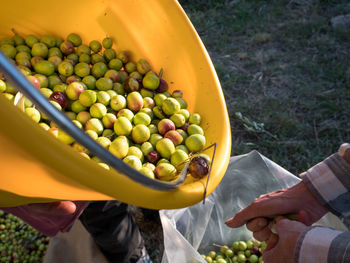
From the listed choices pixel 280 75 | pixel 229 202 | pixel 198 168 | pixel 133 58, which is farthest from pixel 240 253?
pixel 280 75

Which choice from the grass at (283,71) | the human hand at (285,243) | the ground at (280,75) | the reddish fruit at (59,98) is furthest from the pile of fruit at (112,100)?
the grass at (283,71)

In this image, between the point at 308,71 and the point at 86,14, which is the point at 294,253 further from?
the point at 308,71

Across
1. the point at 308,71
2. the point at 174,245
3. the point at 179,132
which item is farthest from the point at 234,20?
the point at 174,245

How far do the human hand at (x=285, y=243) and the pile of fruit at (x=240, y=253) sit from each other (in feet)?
2.54

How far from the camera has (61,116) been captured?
692 millimetres

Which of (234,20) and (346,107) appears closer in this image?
(346,107)

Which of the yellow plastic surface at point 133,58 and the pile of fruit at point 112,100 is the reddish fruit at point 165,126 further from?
the yellow plastic surface at point 133,58

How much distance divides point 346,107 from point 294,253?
2.43 m

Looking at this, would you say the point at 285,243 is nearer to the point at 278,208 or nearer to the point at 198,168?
the point at 278,208

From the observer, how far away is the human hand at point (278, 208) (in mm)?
1666

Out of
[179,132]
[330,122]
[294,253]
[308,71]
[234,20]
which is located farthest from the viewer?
[234,20]

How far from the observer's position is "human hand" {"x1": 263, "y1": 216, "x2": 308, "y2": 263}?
4.37ft

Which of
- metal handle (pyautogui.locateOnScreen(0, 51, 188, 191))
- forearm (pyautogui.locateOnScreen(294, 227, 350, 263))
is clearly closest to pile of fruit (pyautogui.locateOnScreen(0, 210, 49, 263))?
forearm (pyautogui.locateOnScreen(294, 227, 350, 263))

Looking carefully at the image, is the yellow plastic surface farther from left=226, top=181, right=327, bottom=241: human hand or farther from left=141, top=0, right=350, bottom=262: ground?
left=141, top=0, right=350, bottom=262: ground
